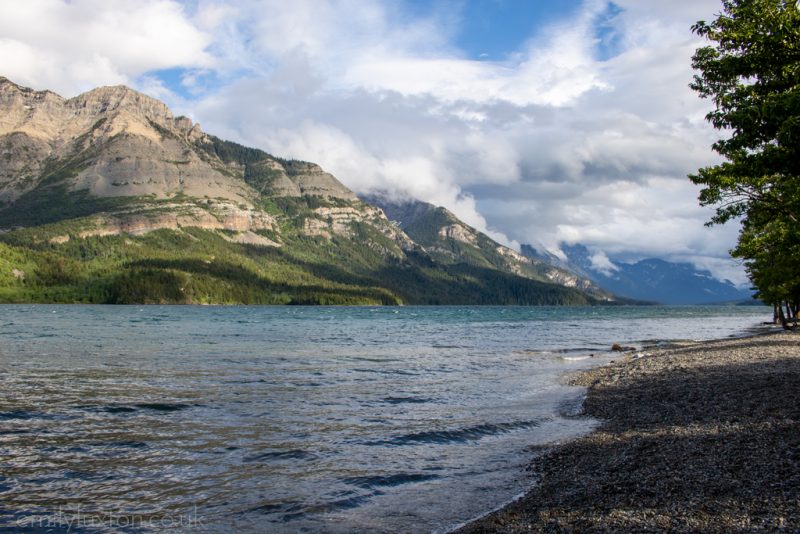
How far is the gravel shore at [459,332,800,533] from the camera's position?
11.6m

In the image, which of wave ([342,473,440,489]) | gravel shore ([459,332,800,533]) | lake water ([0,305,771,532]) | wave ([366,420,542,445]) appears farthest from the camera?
wave ([366,420,542,445])

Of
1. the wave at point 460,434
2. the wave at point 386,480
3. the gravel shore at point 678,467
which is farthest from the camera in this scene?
the wave at point 460,434

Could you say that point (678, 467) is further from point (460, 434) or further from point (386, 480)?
point (460, 434)

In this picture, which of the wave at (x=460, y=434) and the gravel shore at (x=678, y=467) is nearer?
the gravel shore at (x=678, y=467)

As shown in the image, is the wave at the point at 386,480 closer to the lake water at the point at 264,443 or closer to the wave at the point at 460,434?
the lake water at the point at 264,443

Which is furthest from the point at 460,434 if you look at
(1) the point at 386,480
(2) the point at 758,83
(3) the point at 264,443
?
(2) the point at 758,83

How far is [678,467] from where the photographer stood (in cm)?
1550

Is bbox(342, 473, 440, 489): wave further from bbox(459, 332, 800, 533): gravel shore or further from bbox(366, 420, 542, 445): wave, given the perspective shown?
bbox(366, 420, 542, 445): wave

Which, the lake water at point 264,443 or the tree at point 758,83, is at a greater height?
the tree at point 758,83

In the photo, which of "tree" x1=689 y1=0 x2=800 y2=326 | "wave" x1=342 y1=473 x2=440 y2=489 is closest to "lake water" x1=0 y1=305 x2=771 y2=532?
"wave" x1=342 y1=473 x2=440 y2=489

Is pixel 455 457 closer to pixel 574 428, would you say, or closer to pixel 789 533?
pixel 574 428

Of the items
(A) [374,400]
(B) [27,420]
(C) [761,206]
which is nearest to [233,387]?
(A) [374,400]

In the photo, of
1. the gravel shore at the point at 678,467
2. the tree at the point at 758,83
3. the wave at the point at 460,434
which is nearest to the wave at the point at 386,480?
the gravel shore at the point at 678,467

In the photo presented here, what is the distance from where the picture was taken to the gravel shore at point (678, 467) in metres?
11.6
